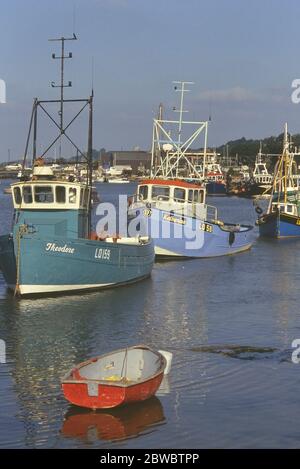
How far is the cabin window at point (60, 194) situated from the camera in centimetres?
2923

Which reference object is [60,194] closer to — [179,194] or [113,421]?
[179,194]

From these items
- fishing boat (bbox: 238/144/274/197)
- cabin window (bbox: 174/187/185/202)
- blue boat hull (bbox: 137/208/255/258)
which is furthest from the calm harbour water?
fishing boat (bbox: 238/144/274/197)

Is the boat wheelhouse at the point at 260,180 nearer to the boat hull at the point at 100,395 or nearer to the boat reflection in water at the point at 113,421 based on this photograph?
the boat reflection in water at the point at 113,421

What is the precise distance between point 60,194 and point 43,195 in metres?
0.62

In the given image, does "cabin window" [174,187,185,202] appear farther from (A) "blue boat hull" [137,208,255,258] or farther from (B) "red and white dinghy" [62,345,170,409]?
(B) "red and white dinghy" [62,345,170,409]

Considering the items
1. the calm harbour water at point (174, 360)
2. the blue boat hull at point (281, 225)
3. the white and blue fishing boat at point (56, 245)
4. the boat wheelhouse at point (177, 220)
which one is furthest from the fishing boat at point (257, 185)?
the white and blue fishing boat at point (56, 245)

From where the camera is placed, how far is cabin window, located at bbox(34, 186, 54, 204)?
29.2 m

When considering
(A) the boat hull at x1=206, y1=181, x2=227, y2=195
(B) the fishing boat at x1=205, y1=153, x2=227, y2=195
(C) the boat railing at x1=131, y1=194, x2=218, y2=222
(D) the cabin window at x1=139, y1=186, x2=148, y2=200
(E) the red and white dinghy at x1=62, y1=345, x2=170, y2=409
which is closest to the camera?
(E) the red and white dinghy at x1=62, y1=345, x2=170, y2=409

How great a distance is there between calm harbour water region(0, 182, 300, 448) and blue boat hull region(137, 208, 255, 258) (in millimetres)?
4890

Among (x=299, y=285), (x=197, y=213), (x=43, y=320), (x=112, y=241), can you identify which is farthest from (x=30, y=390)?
(x=197, y=213)

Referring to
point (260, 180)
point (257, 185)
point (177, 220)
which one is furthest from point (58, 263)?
point (260, 180)

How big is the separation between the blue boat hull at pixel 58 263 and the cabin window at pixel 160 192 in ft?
39.4

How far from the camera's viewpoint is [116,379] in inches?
643

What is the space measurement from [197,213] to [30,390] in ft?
86.8
